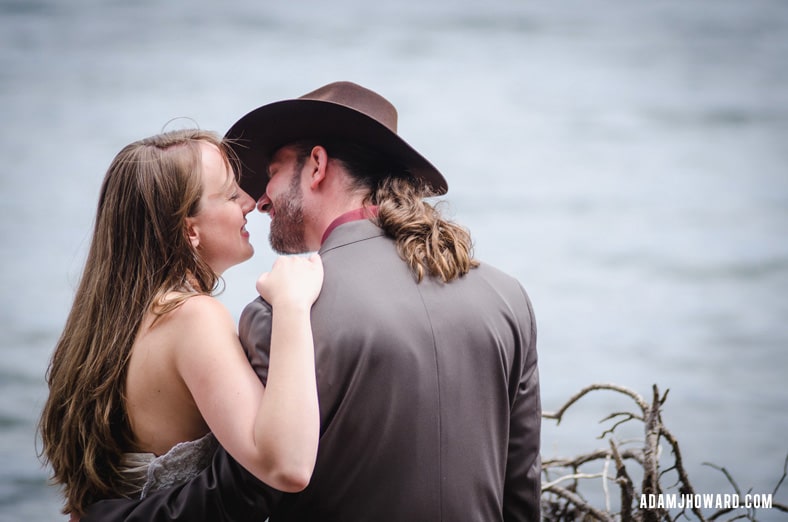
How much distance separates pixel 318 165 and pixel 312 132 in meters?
0.11

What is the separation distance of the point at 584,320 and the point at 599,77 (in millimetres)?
3925

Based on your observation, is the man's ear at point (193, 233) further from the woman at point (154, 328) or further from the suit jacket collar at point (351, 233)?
the suit jacket collar at point (351, 233)

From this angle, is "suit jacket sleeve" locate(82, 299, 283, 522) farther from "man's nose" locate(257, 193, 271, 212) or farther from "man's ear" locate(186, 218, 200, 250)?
"man's nose" locate(257, 193, 271, 212)

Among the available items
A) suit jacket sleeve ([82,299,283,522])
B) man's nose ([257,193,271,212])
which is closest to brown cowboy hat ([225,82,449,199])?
man's nose ([257,193,271,212])

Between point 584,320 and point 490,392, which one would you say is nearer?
point 490,392

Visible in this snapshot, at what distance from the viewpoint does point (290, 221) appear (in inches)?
94.0

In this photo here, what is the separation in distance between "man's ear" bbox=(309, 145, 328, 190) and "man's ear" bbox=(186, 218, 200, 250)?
30 cm

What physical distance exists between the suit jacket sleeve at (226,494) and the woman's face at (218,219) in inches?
14.0

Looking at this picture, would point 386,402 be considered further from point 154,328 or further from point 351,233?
point 154,328

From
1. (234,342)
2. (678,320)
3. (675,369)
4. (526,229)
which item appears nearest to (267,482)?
(234,342)

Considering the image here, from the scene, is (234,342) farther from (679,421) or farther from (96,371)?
(679,421)

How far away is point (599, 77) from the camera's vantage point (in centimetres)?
1298

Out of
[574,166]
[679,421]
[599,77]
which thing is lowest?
[679,421]

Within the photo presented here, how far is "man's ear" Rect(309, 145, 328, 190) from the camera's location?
7.61 feet
